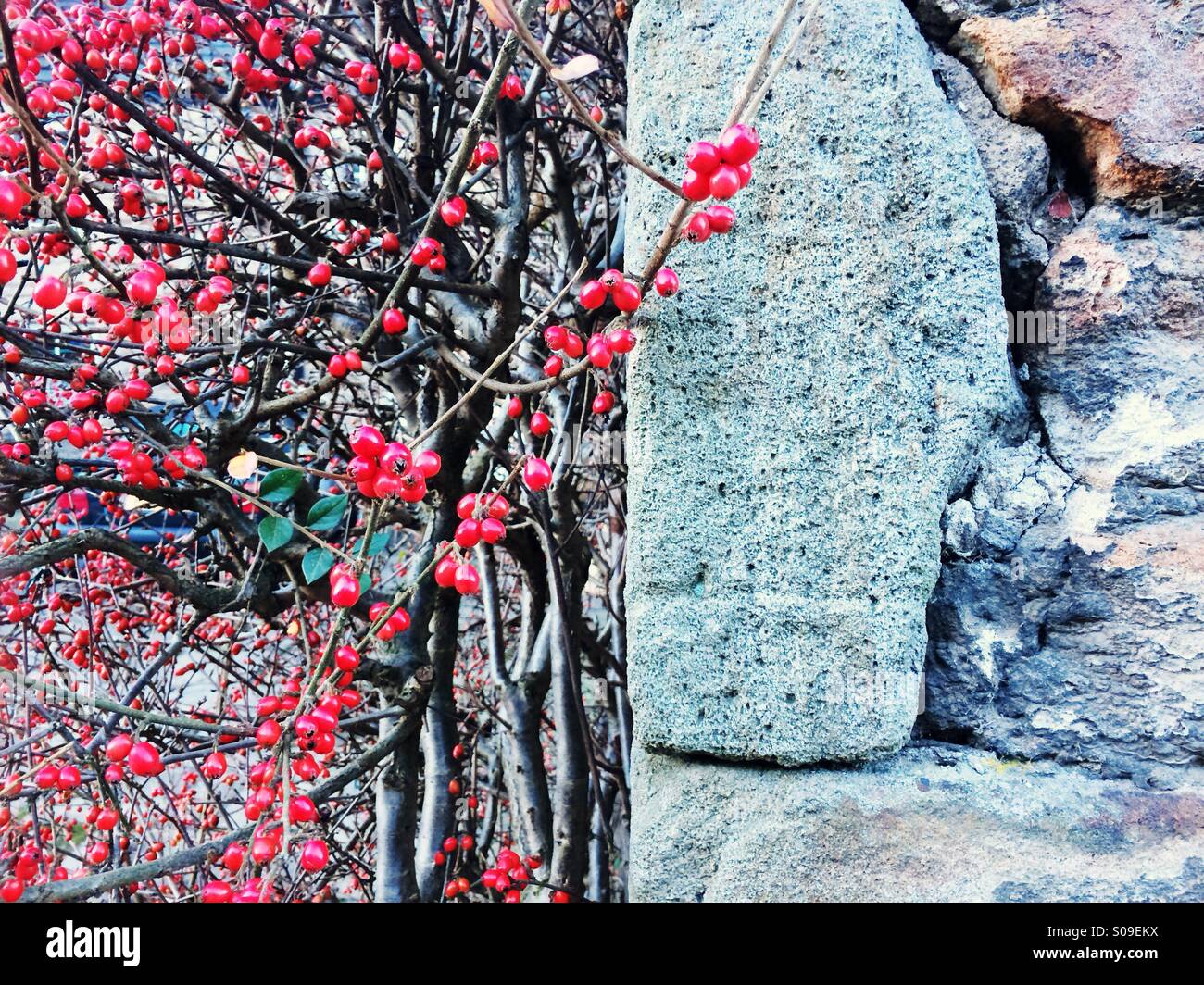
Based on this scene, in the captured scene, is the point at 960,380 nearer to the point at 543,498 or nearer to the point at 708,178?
the point at 708,178

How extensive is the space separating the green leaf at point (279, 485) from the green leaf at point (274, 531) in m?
0.04

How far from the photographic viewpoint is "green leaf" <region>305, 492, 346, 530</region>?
1.33 m

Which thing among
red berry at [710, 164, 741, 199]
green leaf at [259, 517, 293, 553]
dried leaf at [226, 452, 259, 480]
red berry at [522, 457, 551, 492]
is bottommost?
green leaf at [259, 517, 293, 553]

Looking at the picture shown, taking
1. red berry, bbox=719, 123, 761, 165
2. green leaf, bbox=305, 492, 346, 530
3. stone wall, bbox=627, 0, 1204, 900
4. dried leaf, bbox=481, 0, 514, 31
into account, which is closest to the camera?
dried leaf, bbox=481, 0, 514, 31

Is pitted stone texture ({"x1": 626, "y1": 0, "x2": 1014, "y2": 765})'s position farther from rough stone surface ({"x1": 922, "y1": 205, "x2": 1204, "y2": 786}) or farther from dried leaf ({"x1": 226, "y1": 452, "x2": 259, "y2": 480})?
dried leaf ({"x1": 226, "y1": 452, "x2": 259, "y2": 480})

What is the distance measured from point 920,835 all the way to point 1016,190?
79cm

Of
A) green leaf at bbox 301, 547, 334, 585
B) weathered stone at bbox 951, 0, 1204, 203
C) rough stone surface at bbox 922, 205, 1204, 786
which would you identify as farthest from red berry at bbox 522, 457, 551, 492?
weathered stone at bbox 951, 0, 1204, 203

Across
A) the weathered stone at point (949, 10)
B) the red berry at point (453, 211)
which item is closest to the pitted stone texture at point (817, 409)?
the weathered stone at point (949, 10)

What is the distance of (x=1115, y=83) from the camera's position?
0.98 meters

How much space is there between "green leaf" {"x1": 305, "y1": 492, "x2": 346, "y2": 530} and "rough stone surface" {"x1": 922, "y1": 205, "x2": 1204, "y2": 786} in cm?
93

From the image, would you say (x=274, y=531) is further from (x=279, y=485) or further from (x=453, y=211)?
(x=453, y=211)

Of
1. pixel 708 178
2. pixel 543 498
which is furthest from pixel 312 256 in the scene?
pixel 708 178

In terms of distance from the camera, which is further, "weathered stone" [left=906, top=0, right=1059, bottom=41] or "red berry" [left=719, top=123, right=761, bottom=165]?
"weathered stone" [left=906, top=0, right=1059, bottom=41]

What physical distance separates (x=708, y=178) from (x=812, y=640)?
20.5 inches
